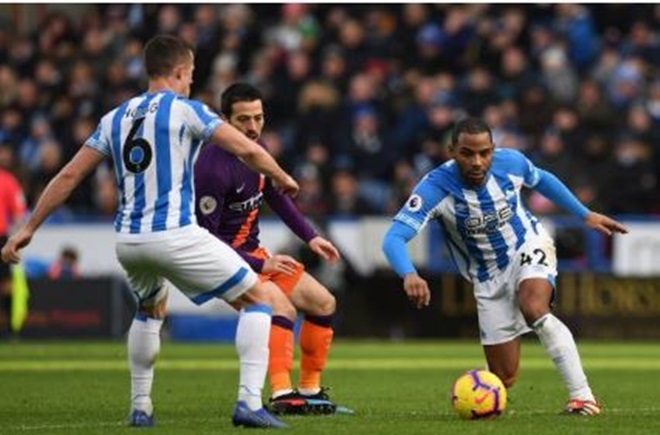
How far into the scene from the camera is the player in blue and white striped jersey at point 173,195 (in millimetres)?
9273

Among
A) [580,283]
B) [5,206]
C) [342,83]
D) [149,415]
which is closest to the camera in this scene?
[149,415]

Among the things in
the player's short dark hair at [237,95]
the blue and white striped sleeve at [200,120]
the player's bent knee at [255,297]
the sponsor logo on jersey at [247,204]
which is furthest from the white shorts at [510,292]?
the blue and white striped sleeve at [200,120]

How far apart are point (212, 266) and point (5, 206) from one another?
10987 millimetres

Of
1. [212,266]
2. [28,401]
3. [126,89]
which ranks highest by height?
[126,89]

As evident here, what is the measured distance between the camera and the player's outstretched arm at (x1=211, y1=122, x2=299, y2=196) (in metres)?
9.10

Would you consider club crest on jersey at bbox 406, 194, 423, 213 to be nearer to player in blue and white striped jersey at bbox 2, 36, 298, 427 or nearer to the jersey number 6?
player in blue and white striped jersey at bbox 2, 36, 298, 427

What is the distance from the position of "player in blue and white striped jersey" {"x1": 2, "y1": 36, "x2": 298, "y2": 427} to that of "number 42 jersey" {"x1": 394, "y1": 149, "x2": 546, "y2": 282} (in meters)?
1.61

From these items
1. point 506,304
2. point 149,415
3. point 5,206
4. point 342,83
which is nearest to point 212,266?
point 149,415

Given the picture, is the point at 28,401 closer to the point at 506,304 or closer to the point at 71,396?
the point at 71,396

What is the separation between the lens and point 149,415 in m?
9.89

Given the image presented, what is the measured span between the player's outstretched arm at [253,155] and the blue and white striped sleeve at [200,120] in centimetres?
3

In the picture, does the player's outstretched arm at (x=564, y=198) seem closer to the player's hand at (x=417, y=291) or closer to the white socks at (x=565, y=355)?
the white socks at (x=565, y=355)

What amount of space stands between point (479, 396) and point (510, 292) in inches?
42.1

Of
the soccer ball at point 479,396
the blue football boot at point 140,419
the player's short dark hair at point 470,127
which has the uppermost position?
the player's short dark hair at point 470,127
